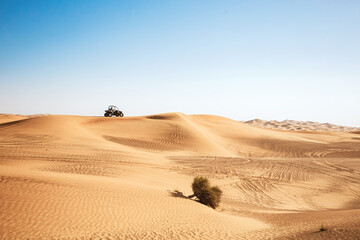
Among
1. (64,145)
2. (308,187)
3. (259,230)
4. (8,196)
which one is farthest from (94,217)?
(64,145)

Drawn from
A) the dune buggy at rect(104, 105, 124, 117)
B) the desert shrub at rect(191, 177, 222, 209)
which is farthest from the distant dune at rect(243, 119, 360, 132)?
the desert shrub at rect(191, 177, 222, 209)

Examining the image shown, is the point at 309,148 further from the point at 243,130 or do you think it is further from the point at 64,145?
the point at 64,145

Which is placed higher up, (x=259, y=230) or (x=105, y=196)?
(x=105, y=196)

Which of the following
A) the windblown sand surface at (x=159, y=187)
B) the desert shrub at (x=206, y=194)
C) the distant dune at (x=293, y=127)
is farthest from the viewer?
the distant dune at (x=293, y=127)

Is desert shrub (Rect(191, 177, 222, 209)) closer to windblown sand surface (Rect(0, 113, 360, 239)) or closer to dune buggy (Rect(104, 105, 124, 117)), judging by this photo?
windblown sand surface (Rect(0, 113, 360, 239))

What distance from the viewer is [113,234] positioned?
7.11 m

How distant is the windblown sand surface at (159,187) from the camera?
24.9 feet

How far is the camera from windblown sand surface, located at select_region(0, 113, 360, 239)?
7.59 metres

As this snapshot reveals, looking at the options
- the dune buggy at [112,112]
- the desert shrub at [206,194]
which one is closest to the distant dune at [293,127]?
the dune buggy at [112,112]

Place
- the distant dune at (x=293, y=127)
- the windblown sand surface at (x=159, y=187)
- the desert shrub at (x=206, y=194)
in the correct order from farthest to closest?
the distant dune at (x=293, y=127)
the desert shrub at (x=206, y=194)
the windblown sand surface at (x=159, y=187)

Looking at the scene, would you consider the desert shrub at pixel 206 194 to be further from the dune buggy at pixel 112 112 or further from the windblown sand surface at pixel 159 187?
the dune buggy at pixel 112 112

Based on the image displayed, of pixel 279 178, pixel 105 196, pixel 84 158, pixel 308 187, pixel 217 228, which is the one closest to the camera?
pixel 217 228

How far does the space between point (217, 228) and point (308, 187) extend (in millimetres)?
10566

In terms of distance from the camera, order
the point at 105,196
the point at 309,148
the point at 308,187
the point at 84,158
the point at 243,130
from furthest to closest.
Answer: the point at 243,130
the point at 309,148
the point at 84,158
the point at 308,187
the point at 105,196
